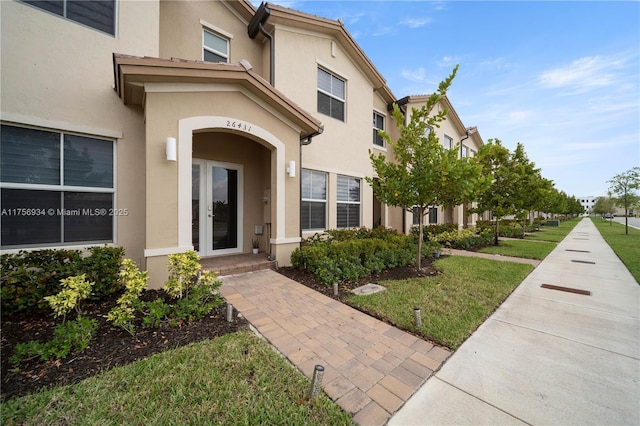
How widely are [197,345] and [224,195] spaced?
5186 mm

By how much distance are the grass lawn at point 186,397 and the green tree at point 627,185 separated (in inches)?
1143

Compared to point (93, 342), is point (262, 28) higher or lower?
higher

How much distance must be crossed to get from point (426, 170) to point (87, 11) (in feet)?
27.4

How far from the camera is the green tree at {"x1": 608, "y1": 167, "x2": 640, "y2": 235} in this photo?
60.4 feet

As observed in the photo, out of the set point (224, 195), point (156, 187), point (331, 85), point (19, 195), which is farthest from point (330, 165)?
point (19, 195)

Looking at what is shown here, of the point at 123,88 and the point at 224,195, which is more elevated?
the point at 123,88

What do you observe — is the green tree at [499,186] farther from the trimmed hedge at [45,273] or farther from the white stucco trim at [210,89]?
the trimmed hedge at [45,273]

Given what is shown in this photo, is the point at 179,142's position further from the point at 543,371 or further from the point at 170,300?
the point at 543,371

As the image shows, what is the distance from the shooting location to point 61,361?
279 centimetres

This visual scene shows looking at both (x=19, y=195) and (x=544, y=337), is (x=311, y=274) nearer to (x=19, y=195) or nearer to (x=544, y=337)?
(x=544, y=337)

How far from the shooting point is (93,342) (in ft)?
10.4

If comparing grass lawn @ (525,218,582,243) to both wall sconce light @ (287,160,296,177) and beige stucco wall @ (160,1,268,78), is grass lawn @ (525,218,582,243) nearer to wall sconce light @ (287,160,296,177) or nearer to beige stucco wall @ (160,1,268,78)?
wall sconce light @ (287,160,296,177)

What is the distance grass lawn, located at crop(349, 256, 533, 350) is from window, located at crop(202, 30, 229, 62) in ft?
27.0

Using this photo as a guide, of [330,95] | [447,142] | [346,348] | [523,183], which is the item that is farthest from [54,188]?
[447,142]
